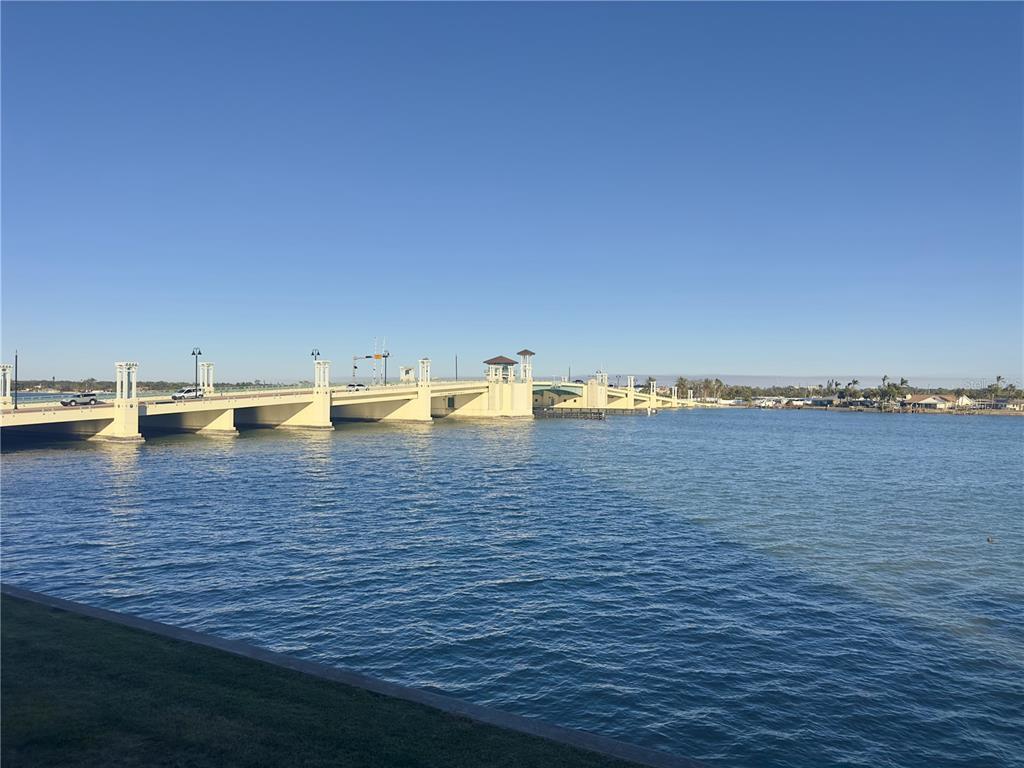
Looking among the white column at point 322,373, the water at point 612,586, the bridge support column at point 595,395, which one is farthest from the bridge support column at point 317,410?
the bridge support column at point 595,395

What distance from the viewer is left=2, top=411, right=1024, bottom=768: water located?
16.6m

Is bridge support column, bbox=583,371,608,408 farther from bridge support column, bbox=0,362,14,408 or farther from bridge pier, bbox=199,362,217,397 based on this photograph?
bridge support column, bbox=0,362,14,408

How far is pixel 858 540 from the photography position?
36250 mm

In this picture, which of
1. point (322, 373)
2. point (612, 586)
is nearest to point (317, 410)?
point (322, 373)

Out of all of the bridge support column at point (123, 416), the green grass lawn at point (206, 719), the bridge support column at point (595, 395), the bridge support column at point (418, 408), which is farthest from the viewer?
the bridge support column at point (595, 395)

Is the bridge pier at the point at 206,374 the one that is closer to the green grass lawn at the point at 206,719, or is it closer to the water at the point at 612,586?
the water at the point at 612,586

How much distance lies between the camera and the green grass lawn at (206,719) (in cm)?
995

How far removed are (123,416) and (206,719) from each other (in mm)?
74011

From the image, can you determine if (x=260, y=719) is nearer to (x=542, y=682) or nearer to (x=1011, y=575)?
(x=542, y=682)

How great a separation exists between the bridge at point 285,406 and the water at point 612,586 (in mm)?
13533

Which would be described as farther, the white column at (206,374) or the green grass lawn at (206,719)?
the white column at (206,374)

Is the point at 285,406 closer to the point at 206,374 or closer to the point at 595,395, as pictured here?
the point at 206,374

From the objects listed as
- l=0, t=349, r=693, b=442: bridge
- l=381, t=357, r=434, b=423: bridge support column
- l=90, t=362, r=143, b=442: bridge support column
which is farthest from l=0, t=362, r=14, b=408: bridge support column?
l=381, t=357, r=434, b=423: bridge support column

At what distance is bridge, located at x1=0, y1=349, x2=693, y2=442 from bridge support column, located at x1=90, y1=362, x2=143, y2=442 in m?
0.10
